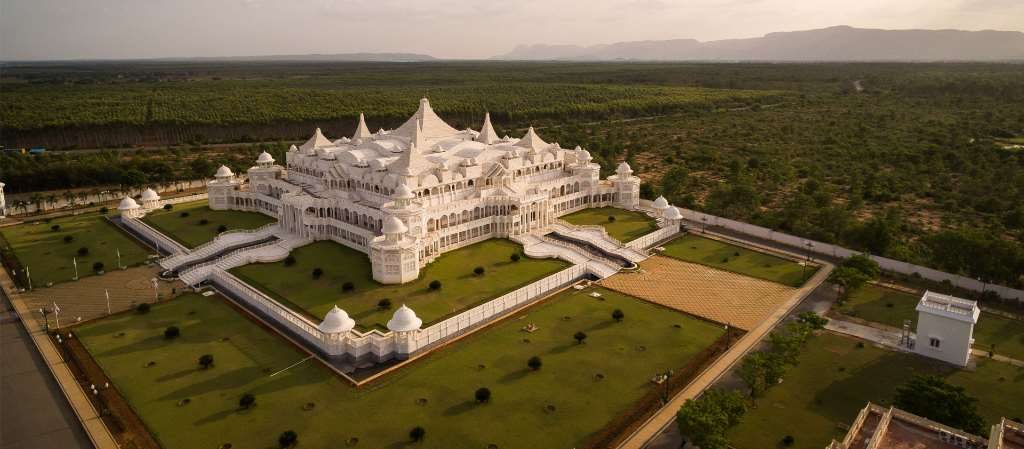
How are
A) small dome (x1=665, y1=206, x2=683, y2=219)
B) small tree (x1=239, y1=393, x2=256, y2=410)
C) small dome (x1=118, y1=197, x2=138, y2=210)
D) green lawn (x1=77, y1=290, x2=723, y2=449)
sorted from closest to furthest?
green lawn (x1=77, y1=290, x2=723, y2=449)
small tree (x1=239, y1=393, x2=256, y2=410)
small dome (x1=665, y1=206, x2=683, y2=219)
small dome (x1=118, y1=197, x2=138, y2=210)

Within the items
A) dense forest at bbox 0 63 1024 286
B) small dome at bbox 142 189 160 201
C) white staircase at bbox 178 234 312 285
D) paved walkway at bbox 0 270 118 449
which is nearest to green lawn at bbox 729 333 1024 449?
dense forest at bbox 0 63 1024 286

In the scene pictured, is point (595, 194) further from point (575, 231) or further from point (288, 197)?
point (288, 197)

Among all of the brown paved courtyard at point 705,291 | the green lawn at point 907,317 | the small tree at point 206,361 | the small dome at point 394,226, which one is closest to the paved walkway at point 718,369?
the brown paved courtyard at point 705,291

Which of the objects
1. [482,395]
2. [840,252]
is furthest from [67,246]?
[840,252]

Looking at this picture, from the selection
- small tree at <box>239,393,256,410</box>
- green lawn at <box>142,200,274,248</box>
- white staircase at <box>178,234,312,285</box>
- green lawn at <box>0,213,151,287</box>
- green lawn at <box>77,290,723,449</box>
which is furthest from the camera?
green lawn at <box>142,200,274,248</box>

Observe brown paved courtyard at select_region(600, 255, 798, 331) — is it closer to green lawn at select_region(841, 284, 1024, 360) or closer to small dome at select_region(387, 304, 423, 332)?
green lawn at select_region(841, 284, 1024, 360)

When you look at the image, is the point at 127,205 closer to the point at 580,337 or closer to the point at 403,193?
the point at 403,193

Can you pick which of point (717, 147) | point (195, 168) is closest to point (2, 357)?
point (195, 168)

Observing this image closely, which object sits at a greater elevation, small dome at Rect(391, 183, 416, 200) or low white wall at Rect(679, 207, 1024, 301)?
small dome at Rect(391, 183, 416, 200)
